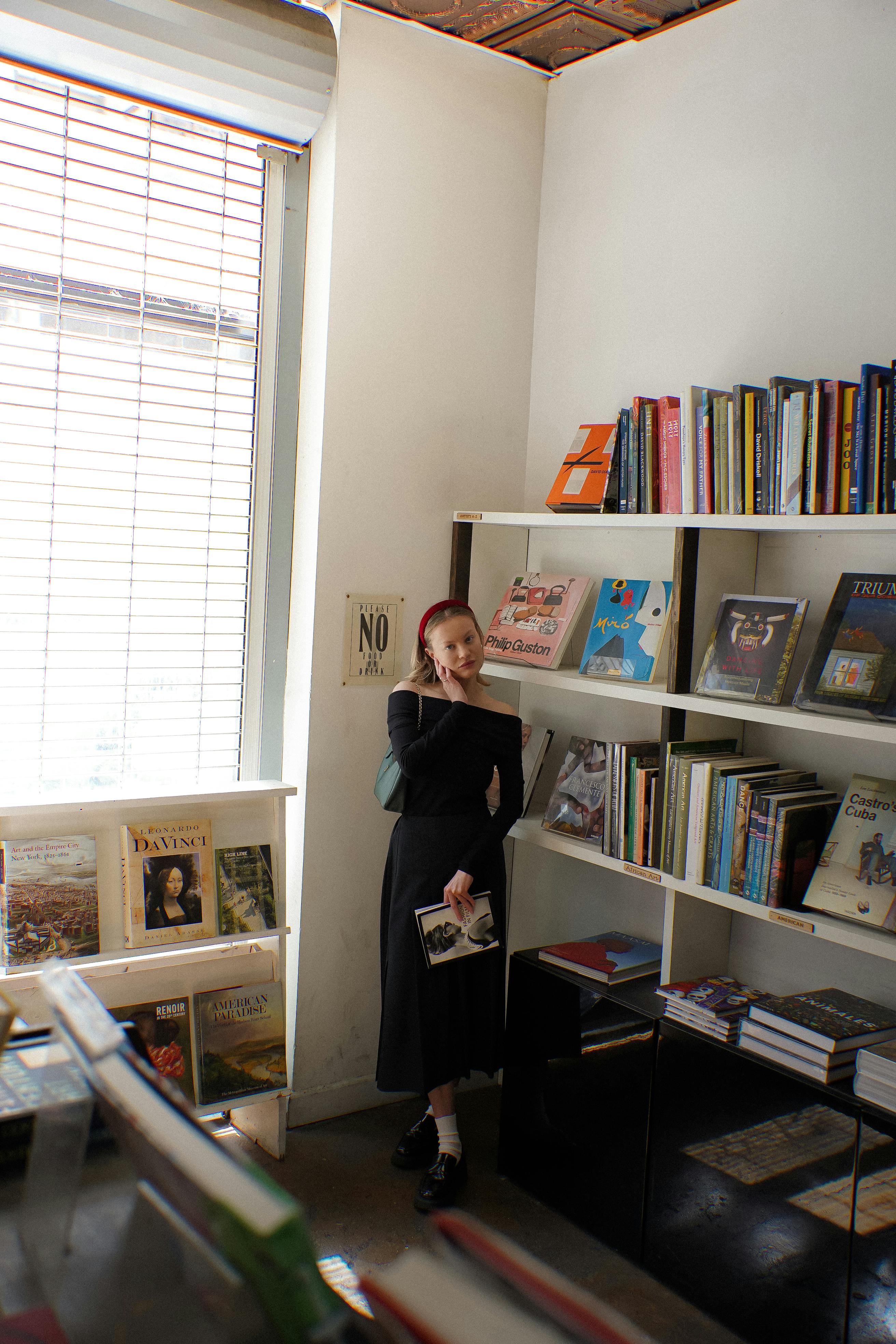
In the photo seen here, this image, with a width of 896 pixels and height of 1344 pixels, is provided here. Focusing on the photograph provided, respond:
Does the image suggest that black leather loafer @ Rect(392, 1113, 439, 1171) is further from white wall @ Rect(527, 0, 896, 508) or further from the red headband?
white wall @ Rect(527, 0, 896, 508)

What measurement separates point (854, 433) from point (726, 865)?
1020 millimetres

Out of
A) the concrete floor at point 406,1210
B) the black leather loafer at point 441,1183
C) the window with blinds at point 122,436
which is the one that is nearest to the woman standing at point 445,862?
the black leather loafer at point 441,1183

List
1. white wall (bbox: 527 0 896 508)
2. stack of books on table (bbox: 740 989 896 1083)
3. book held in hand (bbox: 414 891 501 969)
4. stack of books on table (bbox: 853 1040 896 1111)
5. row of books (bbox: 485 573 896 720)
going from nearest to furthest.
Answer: stack of books on table (bbox: 853 1040 896 1111)
stack of books on table (bbox: 740 989 896 1083)
row of books (bbox: 485 573 896 720)
white wall (bbox: 527 0 896 508)
book held in hand (bbox: 414 891 501 969)

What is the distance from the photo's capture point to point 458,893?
8.87 ft

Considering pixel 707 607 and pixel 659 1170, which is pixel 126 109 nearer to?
pixel 707 607

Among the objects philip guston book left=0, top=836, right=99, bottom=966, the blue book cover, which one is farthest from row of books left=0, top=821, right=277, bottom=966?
the blue book cover

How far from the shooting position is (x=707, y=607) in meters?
2.56

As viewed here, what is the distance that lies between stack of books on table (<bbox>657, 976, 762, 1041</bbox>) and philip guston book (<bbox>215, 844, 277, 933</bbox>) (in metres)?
1.09

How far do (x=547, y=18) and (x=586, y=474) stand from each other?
126 cm

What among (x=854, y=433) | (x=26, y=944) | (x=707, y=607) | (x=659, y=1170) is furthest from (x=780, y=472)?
(x=26, y=944)

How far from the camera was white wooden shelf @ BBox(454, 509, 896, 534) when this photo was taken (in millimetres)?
2066

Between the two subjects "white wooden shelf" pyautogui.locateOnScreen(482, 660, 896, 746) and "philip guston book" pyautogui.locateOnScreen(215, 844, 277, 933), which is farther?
"philip guston book" pyautogui.locateOnScreen(215, 844, 277, 933)

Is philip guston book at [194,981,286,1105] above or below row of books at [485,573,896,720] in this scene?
below

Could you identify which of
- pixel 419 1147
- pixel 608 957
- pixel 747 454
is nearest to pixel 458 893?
pixel 608 957
